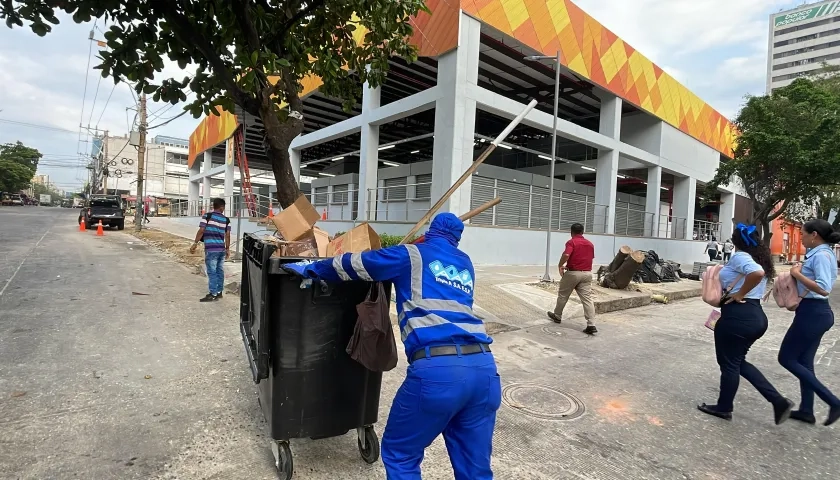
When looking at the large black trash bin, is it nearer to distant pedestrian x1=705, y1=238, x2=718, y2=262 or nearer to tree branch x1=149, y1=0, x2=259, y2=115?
tree branch x1=149, y1=0, x2=259, y2=115

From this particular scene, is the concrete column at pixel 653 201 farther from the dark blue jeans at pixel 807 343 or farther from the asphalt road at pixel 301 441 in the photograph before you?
the dark blue jeans at pixel 807 343

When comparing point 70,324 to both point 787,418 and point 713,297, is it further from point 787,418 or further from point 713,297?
point 787,418

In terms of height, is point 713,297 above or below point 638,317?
above

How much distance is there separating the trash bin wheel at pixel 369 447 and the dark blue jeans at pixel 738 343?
9.54 feet

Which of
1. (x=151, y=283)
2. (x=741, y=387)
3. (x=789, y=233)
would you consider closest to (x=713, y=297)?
(x=741, y=387)

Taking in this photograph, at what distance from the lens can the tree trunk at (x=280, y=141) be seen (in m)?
4.05

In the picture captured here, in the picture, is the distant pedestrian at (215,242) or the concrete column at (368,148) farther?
the concrete column at (368,148)

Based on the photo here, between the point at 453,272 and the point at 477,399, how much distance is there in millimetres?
598

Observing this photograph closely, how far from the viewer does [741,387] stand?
4.66 metres

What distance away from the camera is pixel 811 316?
3.81m

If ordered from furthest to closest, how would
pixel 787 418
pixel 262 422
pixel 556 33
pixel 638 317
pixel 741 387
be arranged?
pixel 556 33 < pixel 638 317 < pixel 741 387 < pixel 787 418 < pixel 262 422

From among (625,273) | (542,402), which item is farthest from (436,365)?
(625,273)

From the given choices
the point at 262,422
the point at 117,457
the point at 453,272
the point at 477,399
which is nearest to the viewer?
the point at 477,399

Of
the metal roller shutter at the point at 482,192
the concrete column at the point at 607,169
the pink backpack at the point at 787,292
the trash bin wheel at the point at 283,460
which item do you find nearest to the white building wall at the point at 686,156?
the concrete column at the point at 607,169
